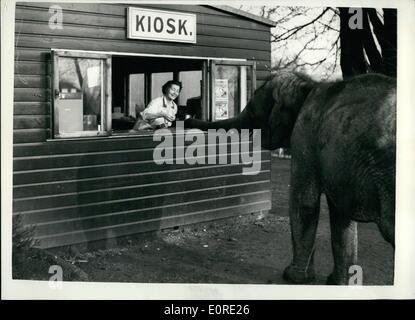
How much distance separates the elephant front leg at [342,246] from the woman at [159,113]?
2300 millimetres

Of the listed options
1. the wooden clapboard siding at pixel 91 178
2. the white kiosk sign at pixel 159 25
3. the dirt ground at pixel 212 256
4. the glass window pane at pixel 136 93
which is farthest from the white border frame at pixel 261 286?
the glass window pane at pixel 136 93

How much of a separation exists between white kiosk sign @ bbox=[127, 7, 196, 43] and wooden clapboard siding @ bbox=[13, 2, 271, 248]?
0.07 m

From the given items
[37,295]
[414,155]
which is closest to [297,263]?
[414,155]

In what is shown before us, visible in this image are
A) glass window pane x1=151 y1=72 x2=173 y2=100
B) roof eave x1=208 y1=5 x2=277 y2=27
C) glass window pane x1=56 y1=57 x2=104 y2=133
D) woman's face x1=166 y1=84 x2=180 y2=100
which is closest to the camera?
glass window pane x1=56 y1=57 x2=104 y2=133

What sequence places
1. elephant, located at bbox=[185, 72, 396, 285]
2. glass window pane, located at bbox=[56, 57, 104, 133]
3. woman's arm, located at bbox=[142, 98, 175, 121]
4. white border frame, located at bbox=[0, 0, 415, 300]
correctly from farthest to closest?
1. woman's arm, located at bbox=[142, 98, 175, 121]
2. glass window pane, located at bbox=[56, 57, 104, 133]
3. white border frame, located at bbox=[0, 0, 415, 300]
4. elephant, located at bbox=[185, 72, 396, 285]

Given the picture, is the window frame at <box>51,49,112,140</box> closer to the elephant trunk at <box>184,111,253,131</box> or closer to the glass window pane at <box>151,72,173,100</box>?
the elephant trunk at <box>184,111,253,131</box>

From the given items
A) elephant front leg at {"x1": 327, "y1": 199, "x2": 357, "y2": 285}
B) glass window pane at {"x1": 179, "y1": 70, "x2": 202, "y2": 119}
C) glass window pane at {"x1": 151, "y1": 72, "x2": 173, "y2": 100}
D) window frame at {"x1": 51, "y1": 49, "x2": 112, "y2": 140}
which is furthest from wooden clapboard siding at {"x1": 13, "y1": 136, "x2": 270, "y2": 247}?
elephant front leg at {"x1": 327, "y1": 199, "x2": 357, "y2": 285}

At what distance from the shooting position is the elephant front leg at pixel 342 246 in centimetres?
517

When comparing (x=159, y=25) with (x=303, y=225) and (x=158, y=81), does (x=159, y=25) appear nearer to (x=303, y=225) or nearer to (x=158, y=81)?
(x=158, y=81)

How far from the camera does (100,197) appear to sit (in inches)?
251

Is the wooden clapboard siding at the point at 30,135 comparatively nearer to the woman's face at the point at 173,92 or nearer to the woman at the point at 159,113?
the woman at the point at 159,113

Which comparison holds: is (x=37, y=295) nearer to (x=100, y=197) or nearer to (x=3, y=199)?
(x=3, y=199)

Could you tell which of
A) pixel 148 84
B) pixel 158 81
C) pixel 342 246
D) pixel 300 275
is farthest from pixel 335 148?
pixel 148 84

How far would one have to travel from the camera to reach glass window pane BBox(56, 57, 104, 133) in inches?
235
